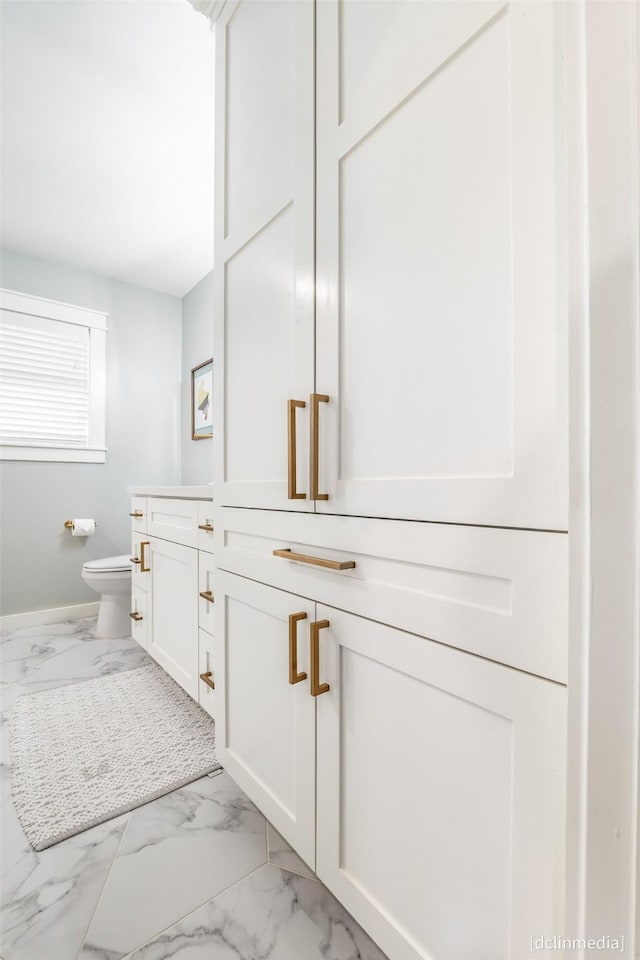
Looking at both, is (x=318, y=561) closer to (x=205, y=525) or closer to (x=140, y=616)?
(x=205, y=525)

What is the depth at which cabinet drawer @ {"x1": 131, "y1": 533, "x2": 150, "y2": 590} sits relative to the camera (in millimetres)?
2096

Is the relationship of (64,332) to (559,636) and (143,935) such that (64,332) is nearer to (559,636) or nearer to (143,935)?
(143,935)

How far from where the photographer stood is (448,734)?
64cm

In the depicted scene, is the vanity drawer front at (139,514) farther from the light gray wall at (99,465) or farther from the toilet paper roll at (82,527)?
the light gray wall at (99,465)

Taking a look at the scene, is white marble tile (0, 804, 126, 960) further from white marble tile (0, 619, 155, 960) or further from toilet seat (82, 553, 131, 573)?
toilet seat (82, 553, 131, 573)

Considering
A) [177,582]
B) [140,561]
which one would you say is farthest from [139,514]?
[177,582]

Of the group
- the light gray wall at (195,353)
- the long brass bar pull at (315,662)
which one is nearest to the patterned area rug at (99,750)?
the long brass bar pull at (315,662)

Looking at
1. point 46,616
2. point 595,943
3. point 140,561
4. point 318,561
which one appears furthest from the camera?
point 46,616

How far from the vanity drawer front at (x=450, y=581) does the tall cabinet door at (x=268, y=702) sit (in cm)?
13

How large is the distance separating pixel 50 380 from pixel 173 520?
1.76 metres

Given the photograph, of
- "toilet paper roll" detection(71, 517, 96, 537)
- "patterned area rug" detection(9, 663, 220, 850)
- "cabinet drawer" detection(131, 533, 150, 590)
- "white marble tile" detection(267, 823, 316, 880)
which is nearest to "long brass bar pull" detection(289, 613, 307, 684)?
"white marble tile" detection(267, 823, 316, 880)

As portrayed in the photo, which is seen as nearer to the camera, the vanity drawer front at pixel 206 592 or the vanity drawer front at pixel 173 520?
the vanity drawer front at pixel 206 592

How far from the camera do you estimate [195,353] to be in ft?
10.5

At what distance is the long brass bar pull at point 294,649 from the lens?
0.89 meters
